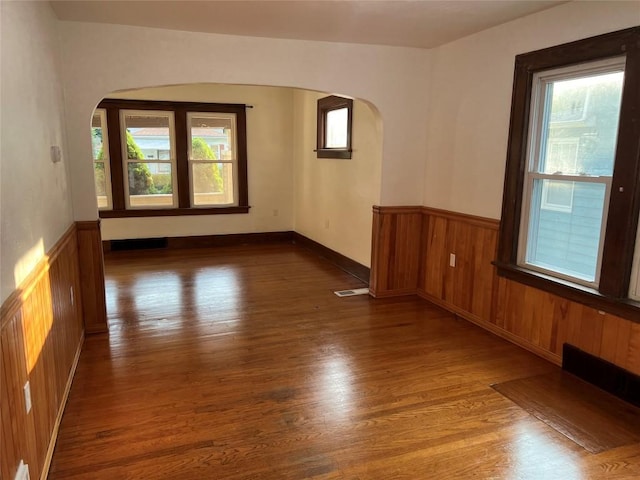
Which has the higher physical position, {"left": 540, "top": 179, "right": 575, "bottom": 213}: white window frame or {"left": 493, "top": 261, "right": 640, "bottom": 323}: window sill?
{"left": 540, "top": 179, "right": 575, "bottom": 213}: white window frame

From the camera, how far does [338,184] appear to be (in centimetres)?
577

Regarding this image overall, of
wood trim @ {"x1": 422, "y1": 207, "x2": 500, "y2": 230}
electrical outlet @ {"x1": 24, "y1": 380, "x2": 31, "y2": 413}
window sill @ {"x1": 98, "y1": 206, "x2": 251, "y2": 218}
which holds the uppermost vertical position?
wood trim @ {"x1": 422, "y1": 207, "x2": 500, "y2": 230}

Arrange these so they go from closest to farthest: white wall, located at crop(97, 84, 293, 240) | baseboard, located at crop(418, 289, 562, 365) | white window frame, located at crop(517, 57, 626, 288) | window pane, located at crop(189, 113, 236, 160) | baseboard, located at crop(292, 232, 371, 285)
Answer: white window frame, located at crop(517, 57, 626, 288), baseboard, located at crop(418, 289, 562, 365), baseboard, located at crop(292, 232, 371, 285), white wall, located at crop(97, 84, 293, 240), window pane, located at crop(189, 113, 236, 160)

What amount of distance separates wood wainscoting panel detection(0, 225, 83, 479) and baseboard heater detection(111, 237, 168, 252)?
12.1ft

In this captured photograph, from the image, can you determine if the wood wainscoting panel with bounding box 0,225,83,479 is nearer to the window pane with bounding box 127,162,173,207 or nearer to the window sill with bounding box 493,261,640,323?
the window sill with bounding box 493,261,640,323

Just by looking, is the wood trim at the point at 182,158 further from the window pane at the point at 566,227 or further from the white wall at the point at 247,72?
the window pane at the point at 566,227

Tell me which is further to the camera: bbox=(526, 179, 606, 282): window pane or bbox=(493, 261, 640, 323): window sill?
bbox=(526, 179, 606, 282): window pane

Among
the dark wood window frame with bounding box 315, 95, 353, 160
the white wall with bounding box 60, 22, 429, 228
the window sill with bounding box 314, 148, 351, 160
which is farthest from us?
the window sill with bounding box 314, 148, 351, 160

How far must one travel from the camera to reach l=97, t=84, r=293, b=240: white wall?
6.63 meters

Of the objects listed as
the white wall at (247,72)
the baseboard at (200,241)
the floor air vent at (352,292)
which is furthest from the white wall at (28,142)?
the baseboard at (200,241)

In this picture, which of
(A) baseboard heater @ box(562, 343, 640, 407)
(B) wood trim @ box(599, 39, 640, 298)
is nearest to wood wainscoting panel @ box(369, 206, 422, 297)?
(A) baseboard heater @ box(562, 343, 640, 407)

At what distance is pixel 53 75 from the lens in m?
3.04

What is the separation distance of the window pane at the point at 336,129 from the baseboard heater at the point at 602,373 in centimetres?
341

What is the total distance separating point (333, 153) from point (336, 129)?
12.4 inches
